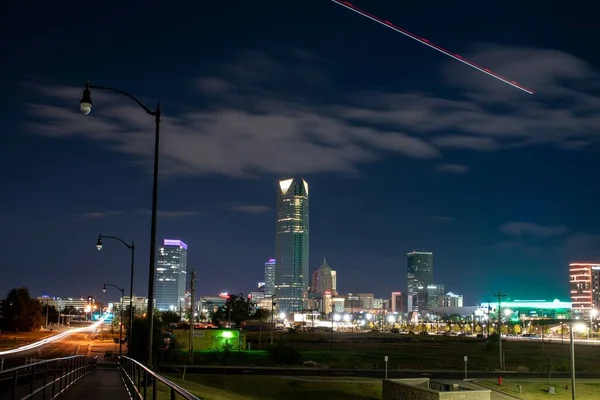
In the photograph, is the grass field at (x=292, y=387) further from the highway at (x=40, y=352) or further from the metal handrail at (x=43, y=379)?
the metal handrail at (x=43, y=379)

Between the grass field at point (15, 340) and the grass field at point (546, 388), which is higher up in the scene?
the grass field at point (546, 388)

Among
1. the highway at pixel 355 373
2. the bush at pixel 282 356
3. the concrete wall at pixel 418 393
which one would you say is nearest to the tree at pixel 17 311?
the bush at pixel 282 356

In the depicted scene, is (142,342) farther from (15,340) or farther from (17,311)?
(17,311)

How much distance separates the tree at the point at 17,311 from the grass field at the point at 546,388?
127 m

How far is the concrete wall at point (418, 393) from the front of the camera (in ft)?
133

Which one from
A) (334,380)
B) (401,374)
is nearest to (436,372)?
(401,374)

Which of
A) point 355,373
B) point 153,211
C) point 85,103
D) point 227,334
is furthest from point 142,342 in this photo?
point 85,103

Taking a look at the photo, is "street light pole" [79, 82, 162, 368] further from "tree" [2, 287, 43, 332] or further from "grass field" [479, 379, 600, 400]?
"tree" [2, 287, 43, 332]

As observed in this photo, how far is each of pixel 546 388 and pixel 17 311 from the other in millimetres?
132297

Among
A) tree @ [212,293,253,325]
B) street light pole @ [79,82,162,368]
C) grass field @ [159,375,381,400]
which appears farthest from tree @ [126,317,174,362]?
tree @ [212,293,253,325]

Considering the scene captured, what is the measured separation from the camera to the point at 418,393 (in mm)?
43875

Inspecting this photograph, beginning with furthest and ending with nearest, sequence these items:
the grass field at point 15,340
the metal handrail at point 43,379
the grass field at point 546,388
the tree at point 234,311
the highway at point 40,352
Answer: the tree at point 234,311
the grass field at point 15,340
the highway at point 40,352
the grass field at point 546,388
the metal handrail at point 43,379

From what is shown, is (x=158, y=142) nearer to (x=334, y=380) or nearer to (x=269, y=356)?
(x=334, y=380)

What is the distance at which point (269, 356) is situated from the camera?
253 feet
